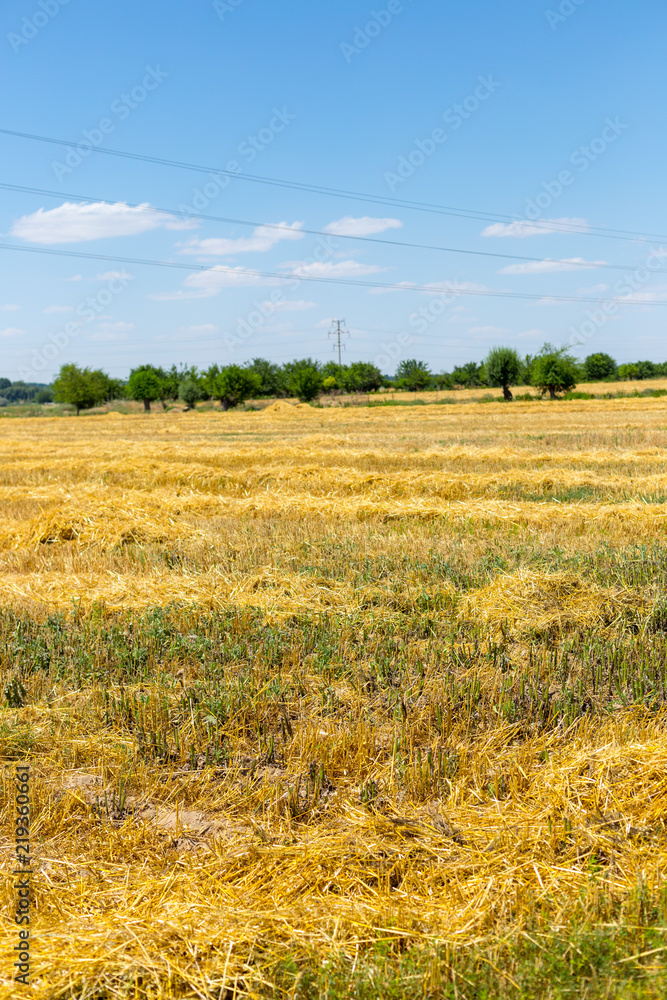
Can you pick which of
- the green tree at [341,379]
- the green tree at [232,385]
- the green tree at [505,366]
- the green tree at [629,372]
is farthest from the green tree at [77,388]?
the green tree at [629,372]

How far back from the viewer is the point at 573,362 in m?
67.5

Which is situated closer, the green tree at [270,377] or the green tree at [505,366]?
the green tree at [505,366]

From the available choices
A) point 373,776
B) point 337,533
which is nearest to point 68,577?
point 337,533

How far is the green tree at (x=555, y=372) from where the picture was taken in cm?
6656

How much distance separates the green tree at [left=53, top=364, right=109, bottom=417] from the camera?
95.4 metres

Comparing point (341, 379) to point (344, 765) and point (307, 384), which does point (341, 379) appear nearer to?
point (307, 384)

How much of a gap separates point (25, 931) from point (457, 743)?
7.62ft

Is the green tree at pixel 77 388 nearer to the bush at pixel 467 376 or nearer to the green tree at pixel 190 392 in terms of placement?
the green tree at pixel 190 392

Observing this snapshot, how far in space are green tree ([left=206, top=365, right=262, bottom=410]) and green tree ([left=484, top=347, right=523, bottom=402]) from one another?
31.2 m

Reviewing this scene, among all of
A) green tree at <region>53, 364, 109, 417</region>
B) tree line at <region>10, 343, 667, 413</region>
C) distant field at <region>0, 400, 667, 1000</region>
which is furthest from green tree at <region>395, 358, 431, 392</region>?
distant field at <region>0, 400, 667, 1000</region>

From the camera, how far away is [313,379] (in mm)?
93188

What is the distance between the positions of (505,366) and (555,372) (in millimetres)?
4656

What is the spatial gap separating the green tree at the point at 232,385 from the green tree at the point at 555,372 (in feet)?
115

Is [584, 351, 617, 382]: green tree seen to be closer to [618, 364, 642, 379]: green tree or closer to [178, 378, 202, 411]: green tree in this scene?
[618, 364, 642, 379]: green tree
